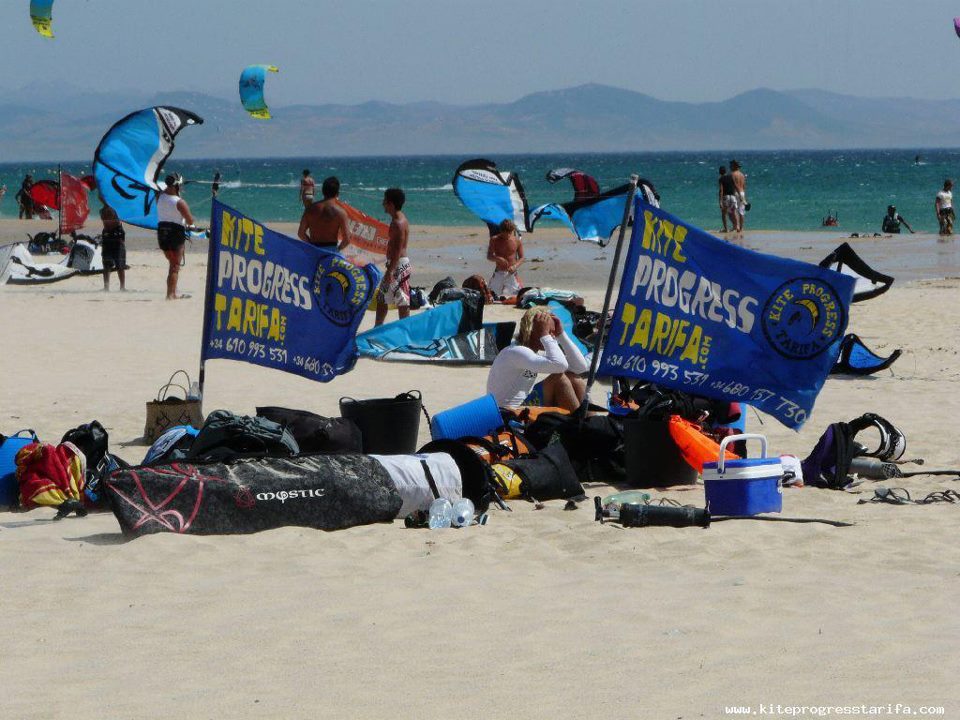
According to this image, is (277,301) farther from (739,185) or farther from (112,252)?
(739,185)

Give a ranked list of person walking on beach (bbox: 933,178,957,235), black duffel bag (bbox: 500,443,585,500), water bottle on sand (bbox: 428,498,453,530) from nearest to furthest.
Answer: water bottle on sand (bbox: 428,498,453,530)
black duffel bag (bbox: 500,443,585,500)
person walking on beach (bbox: 933,178,957,235)

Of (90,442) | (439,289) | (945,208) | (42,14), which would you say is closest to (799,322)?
(90,442)

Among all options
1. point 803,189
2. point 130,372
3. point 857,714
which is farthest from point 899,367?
point 803,189

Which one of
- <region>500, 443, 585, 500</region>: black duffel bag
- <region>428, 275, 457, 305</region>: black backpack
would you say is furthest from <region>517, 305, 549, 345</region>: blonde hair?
<region>428, 275, 457, 305</region>: black backpack

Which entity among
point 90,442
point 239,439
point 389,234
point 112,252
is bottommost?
point 112,252

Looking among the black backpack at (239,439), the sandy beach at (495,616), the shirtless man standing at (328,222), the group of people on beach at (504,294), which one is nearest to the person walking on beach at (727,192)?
the group of people on beach at (504,294)

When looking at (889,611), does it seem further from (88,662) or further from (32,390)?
(32,390)

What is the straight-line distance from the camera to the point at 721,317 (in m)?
7.21

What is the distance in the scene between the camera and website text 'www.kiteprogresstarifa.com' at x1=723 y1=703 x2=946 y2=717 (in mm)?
3822

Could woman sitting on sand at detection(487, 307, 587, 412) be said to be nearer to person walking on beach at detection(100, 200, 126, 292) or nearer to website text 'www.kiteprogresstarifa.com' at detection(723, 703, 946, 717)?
website text 'www.kiteprogresstarifa.com' at detection(723, 703, 946, 717)

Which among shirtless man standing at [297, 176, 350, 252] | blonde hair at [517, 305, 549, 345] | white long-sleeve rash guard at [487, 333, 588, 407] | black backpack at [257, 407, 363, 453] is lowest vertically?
black backpack at [257, 407, 363, 453]

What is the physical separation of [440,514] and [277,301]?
2247 mm

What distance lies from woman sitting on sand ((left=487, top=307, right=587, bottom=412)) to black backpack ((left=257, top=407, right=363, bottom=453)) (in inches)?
41.8

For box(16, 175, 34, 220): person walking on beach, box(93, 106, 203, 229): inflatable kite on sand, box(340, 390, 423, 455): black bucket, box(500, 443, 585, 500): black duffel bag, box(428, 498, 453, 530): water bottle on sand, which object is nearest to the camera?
box(428, 498, 453, 530): water bottle on sand
